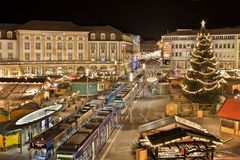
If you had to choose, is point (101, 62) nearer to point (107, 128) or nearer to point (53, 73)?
point (53, 73)

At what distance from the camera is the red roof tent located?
101 ft

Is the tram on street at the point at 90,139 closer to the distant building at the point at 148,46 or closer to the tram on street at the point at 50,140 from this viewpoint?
the tram on street at the point at 50,140

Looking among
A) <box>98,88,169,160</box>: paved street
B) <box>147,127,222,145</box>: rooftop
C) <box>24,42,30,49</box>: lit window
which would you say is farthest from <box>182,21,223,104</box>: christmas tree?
<box>24,42,30,49</box>: lit window

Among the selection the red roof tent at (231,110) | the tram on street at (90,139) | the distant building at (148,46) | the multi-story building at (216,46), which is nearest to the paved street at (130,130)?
the tram on street at (90,139)

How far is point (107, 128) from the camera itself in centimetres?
2855

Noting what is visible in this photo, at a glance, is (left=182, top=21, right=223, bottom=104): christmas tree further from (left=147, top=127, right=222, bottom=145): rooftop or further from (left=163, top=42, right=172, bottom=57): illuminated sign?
(left=163, top=42, right=172, bottom=57): illuminated sign

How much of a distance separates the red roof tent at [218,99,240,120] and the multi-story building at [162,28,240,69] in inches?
2105

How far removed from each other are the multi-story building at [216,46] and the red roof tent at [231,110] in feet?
175

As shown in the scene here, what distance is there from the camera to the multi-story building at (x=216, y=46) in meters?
90.9

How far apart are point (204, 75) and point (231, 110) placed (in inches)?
352

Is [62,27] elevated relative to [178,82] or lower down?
elevated

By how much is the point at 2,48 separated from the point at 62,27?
46.1 feet

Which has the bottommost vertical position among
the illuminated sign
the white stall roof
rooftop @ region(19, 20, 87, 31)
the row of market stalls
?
the white stall roof

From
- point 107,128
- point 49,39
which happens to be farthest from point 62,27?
point 107,128
